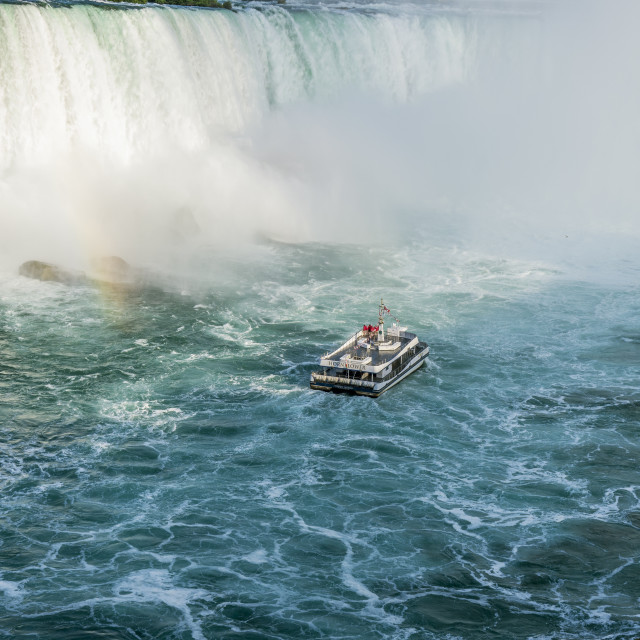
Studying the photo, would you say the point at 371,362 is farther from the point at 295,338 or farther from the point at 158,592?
the point at 158,592

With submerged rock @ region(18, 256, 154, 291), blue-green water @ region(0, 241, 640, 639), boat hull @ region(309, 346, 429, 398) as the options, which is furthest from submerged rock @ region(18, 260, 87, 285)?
boat hull @ region(309, 346, 429, 398)

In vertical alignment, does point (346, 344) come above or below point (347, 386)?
above

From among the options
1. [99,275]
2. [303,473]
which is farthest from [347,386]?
[99,275]

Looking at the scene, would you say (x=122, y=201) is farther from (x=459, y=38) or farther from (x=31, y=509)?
(x=459, y=38)

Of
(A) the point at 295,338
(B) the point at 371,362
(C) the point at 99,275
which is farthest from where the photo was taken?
(C) the point at 99,275

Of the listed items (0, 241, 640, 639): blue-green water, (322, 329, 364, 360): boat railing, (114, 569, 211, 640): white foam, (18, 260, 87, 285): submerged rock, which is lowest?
(114, 569, 211, 640): white foam

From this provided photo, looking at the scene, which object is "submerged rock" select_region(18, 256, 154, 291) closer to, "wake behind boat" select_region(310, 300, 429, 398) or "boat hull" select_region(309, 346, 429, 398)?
"wake behind boat" select_region(310, 300, 429, 398)
